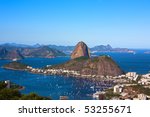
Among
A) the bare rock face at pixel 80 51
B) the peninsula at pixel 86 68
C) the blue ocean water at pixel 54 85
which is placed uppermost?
the bare rock face at pixel 80 51

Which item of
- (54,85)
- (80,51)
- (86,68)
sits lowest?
(54,85)

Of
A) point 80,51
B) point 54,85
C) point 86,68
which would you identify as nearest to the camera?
point 54,85

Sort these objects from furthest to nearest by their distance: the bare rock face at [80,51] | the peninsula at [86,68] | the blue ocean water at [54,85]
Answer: the bare rock face at [80,51] < the peninsula at [86,68] < the blue ocean water at [54,85]

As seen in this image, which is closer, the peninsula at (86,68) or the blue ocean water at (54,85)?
the blue ocean water at (54,85)

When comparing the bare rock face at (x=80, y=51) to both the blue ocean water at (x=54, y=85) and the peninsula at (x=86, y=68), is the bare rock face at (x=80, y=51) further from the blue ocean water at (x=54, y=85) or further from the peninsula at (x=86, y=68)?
the blue ocean water at (x=54, y=85)

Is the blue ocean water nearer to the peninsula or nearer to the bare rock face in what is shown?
the peninsula

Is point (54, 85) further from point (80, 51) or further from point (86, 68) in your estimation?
point (80, 51)

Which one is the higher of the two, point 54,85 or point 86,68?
point 86,68

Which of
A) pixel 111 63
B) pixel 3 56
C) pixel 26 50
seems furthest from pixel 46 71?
pixel 26 50

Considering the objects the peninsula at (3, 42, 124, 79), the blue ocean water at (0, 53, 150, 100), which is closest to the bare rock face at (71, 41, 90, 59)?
the peninsula at (3, 42, 124, 79)

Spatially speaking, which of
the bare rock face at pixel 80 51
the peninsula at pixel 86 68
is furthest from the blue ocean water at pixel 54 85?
the bare rock face at pixel 80 51

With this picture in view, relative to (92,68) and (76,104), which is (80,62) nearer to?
(92,68)

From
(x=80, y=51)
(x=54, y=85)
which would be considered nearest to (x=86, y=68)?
(x=80, y=51)
